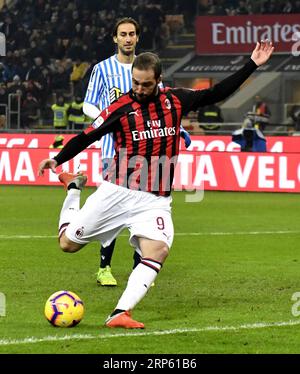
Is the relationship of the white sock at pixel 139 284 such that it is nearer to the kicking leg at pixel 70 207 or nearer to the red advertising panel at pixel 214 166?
the kicking leg at pixel 70 207

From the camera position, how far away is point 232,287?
10852 millimetres

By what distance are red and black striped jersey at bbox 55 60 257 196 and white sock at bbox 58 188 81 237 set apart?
21.7 inches

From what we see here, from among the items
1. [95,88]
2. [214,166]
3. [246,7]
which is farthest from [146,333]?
[246,7]

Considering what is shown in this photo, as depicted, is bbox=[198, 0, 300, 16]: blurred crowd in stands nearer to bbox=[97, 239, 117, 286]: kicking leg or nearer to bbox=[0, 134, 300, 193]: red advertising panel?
bbox=[0, 134, 300, 193]: red advertising panel

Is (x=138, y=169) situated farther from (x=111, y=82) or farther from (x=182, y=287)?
(x=111, y=82)

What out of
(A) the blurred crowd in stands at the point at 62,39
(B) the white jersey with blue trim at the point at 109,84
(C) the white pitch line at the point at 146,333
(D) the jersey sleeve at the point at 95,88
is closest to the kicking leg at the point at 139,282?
(C) the white pitch line at the point at 146,333

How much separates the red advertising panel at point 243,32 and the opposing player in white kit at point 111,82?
2474cm

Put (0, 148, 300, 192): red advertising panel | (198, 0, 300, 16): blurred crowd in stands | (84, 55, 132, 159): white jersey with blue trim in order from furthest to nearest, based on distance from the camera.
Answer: (198, 0, 300, 16): blurred crowd in stands < (0, 148, 300, 192): red advertising panel < (84, 55, 132, 159): white jersey with blue trim

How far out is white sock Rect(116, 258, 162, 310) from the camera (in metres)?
8.50

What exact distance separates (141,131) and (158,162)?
30 cm

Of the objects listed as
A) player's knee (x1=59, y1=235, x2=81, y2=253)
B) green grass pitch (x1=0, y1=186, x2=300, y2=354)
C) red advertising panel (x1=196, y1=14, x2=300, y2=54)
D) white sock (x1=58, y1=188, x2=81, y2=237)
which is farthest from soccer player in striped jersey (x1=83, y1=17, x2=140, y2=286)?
red advertising panel (x1=196, y1=14, x2=300, y2=54)

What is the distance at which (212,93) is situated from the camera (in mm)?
9141
